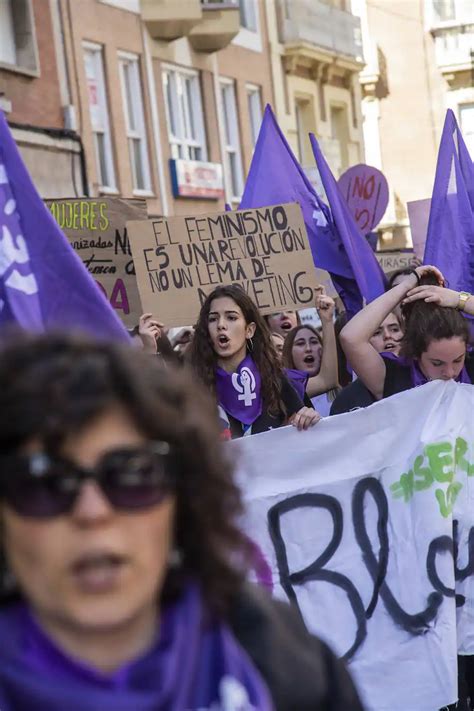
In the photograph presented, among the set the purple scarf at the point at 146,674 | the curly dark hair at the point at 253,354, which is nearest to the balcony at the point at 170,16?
the curly dark hair at the point at 253,354

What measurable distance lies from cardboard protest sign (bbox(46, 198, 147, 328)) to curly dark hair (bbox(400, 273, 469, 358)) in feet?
10.6

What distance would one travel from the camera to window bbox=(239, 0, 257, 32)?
84.4ft

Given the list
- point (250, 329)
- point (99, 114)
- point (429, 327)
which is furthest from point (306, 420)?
point (99, 114)

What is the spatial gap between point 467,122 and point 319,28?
1090cm

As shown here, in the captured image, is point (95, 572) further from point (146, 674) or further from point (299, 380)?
point (299, 380)

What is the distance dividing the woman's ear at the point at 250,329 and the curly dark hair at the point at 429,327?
0.81 m

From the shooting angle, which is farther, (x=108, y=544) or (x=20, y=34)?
(x=20, y=34)

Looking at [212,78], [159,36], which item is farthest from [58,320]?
[212,78]

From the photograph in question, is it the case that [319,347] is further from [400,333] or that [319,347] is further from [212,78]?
[212,78]

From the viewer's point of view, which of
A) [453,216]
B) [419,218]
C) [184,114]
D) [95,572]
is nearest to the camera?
[95,572]

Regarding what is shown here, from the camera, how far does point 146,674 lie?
175cm

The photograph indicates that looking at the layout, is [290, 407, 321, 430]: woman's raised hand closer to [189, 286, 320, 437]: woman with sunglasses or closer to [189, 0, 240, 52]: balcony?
[189, 286, 320, 437]: woman with sunglasses

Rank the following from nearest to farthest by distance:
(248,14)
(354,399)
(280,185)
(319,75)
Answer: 1. (354,399)
2. (280,185)
3. (248,14)
4. (319,75)

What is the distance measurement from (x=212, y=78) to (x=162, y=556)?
2256 centimetres
